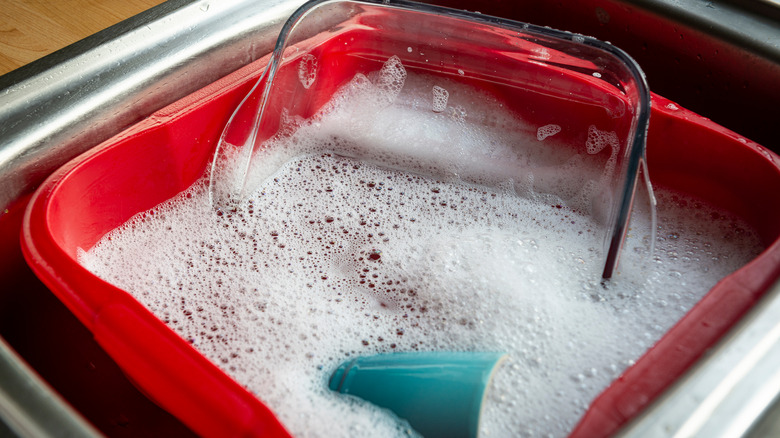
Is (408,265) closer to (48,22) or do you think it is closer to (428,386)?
(428,386)

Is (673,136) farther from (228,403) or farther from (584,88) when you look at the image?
(228,403)

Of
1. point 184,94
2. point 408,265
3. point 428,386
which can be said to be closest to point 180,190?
point 184,94

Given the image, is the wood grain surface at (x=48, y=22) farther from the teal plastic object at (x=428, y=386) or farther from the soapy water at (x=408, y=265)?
the teal plastic object at (x=428, y=386)

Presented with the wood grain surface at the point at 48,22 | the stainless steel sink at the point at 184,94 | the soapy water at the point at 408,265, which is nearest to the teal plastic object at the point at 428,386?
the soapy water at the point at 408,265

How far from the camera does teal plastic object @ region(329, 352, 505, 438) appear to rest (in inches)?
19.6

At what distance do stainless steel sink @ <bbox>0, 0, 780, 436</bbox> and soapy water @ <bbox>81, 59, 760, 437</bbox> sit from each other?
0.09 metres

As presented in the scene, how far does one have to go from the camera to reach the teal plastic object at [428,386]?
0.50 m

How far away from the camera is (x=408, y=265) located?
73 cm

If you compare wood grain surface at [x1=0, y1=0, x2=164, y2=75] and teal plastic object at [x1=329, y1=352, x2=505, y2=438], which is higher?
wood grain surface at [x1=0, y1=0, x2=164, y2=75]

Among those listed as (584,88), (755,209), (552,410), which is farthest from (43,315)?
(755,209)

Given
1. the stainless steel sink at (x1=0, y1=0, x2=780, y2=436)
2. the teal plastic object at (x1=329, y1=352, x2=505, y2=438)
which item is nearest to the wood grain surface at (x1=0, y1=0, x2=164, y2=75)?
the stainless steel sink at (x1=0, y1=0, x2=780, y2=436)

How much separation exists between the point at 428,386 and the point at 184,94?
52 centimetres

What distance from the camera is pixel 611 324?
0.63 meters

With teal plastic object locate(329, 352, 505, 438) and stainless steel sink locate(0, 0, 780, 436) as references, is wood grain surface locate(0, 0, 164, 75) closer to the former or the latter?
stainless steel sink locate(0, 0, 780, 436)
